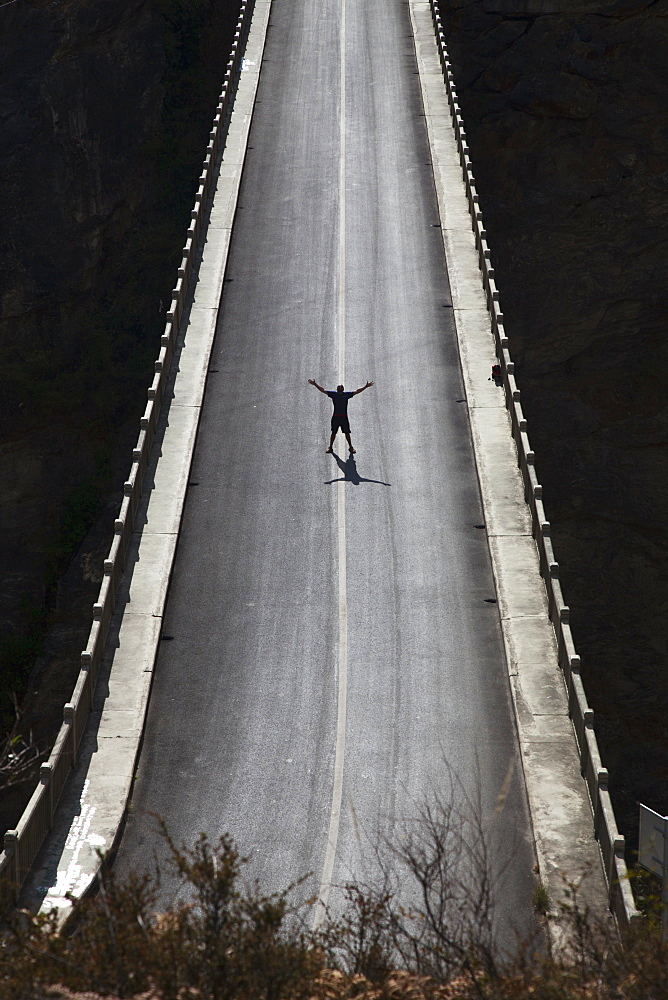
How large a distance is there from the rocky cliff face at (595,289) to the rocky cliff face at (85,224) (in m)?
15.9

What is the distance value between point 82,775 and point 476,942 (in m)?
10.2

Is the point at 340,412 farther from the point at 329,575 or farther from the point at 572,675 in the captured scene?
the point at 572,675

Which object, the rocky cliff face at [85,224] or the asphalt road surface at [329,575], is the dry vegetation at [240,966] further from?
the rocky cliff face at [85,224]

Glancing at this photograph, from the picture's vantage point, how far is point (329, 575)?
26.8 m

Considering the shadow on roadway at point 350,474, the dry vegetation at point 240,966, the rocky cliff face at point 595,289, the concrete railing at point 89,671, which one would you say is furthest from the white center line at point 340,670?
the rocky cliff face at point 595,289

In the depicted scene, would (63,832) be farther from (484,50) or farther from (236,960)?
(484,50)

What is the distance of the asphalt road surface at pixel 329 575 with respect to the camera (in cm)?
2091

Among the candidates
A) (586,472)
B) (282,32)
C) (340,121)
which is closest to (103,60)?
(282,32)

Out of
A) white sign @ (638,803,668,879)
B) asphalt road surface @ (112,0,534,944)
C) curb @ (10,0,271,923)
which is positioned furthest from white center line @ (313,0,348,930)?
white sign @ (638,803,668,879)

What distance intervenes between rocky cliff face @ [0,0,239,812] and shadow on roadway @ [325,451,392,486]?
24.5 meters

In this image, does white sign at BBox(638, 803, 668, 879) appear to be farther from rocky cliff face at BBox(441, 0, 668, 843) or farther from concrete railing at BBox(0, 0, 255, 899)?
rocky cliff face at BBox(441, 0, 668, 843)

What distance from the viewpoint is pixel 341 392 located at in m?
30.1

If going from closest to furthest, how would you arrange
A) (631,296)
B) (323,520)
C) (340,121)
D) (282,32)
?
(323,520), (340,121), (631,296), (282,32)

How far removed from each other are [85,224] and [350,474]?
119 ft
